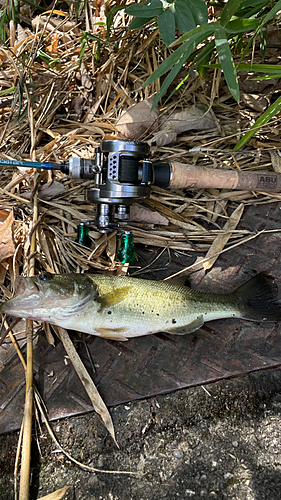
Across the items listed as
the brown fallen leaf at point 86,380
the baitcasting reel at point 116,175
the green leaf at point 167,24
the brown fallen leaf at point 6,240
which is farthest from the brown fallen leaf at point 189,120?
the brown fallen leaf at point 86,380

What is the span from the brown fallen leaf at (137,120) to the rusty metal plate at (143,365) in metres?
1.80

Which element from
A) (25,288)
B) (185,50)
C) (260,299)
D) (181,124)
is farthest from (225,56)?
(25,288)

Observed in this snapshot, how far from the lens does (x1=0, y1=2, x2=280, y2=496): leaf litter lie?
124 inches

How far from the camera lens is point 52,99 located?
3621 mm

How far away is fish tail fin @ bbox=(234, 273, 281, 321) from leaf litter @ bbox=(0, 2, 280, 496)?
44 centimetres

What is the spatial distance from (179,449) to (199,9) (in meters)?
3.01

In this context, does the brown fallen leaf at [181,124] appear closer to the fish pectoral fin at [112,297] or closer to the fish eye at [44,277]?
the fish pectoral fin at [112,297]

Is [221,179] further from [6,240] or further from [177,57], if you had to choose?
[6,240]

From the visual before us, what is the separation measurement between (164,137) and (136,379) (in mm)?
2210

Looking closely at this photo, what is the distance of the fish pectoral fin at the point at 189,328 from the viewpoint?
108 inches

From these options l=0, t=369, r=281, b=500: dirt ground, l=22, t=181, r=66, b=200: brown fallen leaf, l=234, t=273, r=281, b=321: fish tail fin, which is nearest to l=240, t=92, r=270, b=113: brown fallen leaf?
l=234, t=273, r=281, b=321: fish tail fin

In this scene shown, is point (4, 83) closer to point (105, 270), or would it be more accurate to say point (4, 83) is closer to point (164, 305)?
point (105, 270)

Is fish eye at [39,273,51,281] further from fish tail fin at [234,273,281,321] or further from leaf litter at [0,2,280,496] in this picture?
fish tail fin at [234,273,281,321]

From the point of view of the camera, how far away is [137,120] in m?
3.27
